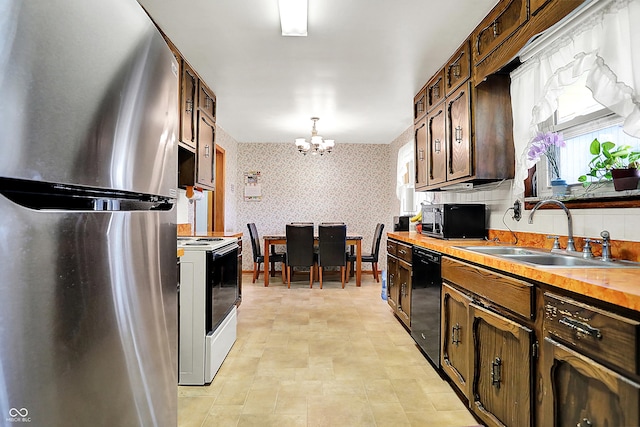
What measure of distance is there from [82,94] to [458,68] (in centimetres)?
264

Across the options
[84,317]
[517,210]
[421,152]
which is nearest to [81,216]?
[84,317]

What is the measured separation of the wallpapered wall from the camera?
625 cm

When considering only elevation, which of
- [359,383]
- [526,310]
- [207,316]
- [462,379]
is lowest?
[359,383]

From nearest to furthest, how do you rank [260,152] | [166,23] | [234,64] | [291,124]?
[166,23] < [234,64] < [291,124] < [260,152]

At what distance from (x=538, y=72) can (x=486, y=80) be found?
1.27 feet

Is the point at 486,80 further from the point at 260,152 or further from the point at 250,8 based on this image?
the point at 260,152

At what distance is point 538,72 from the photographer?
2.02 metres

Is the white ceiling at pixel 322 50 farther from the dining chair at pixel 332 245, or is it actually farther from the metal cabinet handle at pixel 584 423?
the metal cabinet handle at pixel 584 423

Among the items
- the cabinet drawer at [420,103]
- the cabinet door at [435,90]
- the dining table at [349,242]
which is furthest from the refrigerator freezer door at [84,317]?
the dining table at [349,242]

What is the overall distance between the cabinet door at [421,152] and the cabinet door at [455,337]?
158 centimetres

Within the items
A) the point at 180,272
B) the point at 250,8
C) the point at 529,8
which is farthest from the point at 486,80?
the point at 180,272

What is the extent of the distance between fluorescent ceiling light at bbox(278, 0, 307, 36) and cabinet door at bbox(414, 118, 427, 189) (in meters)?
1.64

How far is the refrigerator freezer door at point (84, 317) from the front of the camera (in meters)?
0.51

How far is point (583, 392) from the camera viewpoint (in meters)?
1.05
